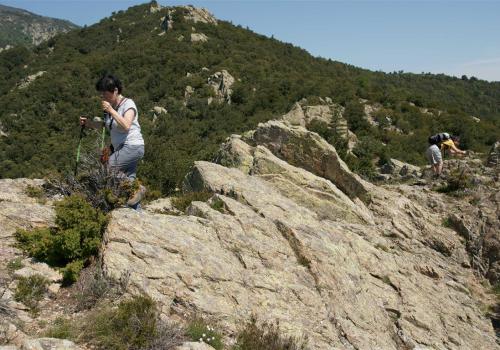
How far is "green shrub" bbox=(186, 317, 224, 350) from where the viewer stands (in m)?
4.50

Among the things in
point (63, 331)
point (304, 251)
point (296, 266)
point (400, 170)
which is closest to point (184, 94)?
point (400, 170)

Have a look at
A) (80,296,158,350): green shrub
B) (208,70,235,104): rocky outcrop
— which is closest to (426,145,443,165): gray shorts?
(80,296,158,350): green shrub

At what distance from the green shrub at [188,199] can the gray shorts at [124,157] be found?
5.23 feet

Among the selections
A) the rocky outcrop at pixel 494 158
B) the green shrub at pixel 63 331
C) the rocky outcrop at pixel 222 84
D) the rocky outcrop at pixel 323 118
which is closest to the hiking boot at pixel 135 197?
the green shrub at pixel 63 331

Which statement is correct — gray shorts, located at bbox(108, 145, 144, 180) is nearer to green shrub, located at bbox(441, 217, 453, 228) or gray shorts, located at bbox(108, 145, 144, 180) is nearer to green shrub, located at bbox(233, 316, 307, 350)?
green shrub, located at bbox(233, 316, 307, 350)

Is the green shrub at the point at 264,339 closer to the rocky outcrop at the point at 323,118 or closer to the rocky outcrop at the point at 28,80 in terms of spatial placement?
the rocky outcrop at the point at 323,118

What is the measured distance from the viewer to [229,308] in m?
5.23

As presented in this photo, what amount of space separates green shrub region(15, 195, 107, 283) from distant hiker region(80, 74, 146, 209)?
33.1 inches

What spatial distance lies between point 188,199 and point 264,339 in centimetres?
379

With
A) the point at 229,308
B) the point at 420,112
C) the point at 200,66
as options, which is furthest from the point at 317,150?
the point at 200,66

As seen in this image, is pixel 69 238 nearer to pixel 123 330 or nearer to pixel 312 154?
pixel 123 330

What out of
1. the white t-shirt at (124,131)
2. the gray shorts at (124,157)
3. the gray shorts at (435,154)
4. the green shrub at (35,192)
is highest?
the gray shorts at (435,154)

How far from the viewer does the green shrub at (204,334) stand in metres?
4.50

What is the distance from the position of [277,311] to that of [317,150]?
6.98 m
